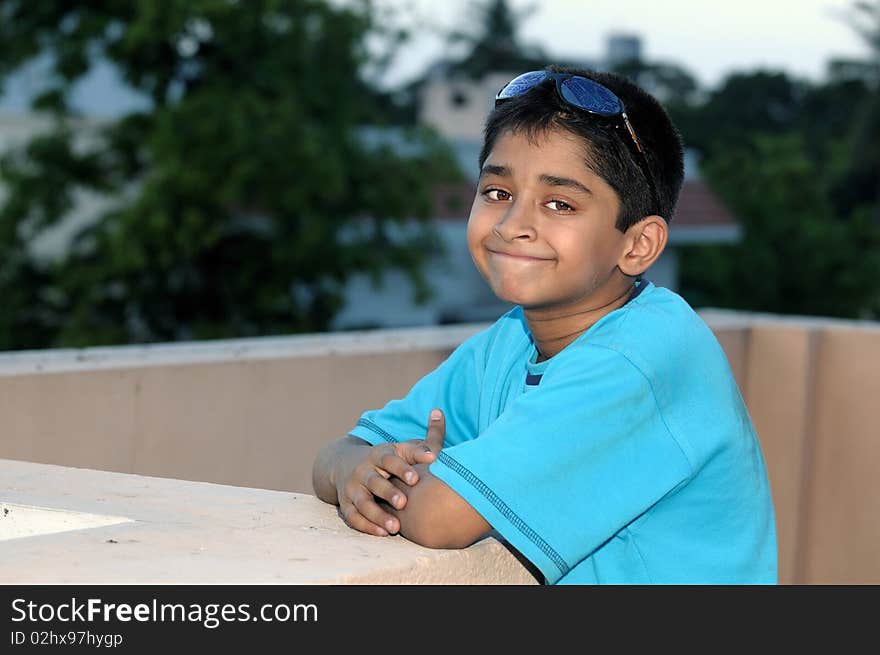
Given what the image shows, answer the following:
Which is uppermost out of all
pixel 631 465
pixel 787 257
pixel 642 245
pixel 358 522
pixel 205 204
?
pixel 642 245

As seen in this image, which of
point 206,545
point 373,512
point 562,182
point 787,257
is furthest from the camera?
point 787,257

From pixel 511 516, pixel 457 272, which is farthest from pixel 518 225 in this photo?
pixel 457 272

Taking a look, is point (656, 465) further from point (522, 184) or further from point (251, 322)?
point (251, 322)

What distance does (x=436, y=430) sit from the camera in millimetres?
2066

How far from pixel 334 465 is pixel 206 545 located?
427 millimetres

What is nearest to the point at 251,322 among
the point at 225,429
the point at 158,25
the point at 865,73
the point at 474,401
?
the point at 158,25

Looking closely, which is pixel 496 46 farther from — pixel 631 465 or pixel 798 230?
pixel 631 465

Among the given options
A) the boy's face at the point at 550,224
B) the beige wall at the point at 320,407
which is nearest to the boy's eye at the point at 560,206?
the boy's face at the point at 550,224

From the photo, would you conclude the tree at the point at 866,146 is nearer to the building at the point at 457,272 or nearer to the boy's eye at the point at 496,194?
the building at the point at 457,272

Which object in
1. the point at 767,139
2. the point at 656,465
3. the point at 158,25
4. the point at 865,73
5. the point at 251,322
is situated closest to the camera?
the point at 656,465
